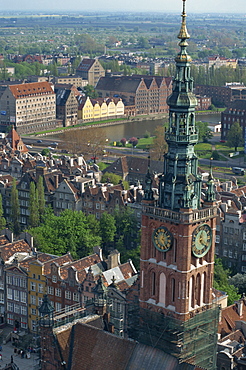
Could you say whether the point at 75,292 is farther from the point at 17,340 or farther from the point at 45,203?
the point at 45,203

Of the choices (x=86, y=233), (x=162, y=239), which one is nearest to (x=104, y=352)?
(x=162, y=239)

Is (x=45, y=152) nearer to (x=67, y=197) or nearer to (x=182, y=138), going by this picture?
(x=67, y=197)

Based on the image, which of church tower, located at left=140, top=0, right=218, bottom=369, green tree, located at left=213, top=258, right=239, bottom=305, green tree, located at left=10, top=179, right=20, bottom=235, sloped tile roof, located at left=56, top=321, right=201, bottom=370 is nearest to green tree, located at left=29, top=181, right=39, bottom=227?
green tree, located at left=10, top=179, right=20, bottom=235

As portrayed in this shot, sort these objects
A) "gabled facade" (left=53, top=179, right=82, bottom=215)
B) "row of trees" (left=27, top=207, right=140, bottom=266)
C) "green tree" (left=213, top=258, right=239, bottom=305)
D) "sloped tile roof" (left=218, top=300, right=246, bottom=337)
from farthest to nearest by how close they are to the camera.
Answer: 1. "gabled facade" (left=53, top=179, right=82, bottom=215)
2. "row of trees" (left=27, top=207, right=140, bottom=266)
3. "green tree" (left=213, top=258, right=239, bottom=305)
4. "sloped tile roof" (left=218, top=300, right=246, bottom=337)

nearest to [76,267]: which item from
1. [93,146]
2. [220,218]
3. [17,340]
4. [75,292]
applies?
[75,292]

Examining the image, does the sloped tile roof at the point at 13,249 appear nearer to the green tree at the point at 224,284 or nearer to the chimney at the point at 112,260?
the chimney at the point at 112,260

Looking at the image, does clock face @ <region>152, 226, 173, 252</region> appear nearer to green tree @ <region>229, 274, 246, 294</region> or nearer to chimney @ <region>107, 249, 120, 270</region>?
chimney @ <region>107, 249, 120, 270</region>

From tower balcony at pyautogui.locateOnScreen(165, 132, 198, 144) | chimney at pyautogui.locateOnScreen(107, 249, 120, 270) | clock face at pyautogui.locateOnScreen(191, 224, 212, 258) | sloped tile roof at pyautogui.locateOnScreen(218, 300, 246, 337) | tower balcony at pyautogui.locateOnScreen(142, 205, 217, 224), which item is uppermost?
tower balcony at pyautogui.locateOnScreen(165, 132, 198, 144)

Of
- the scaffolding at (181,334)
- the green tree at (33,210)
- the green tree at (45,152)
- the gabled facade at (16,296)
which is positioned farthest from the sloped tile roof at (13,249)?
the green tree at (45,152)
